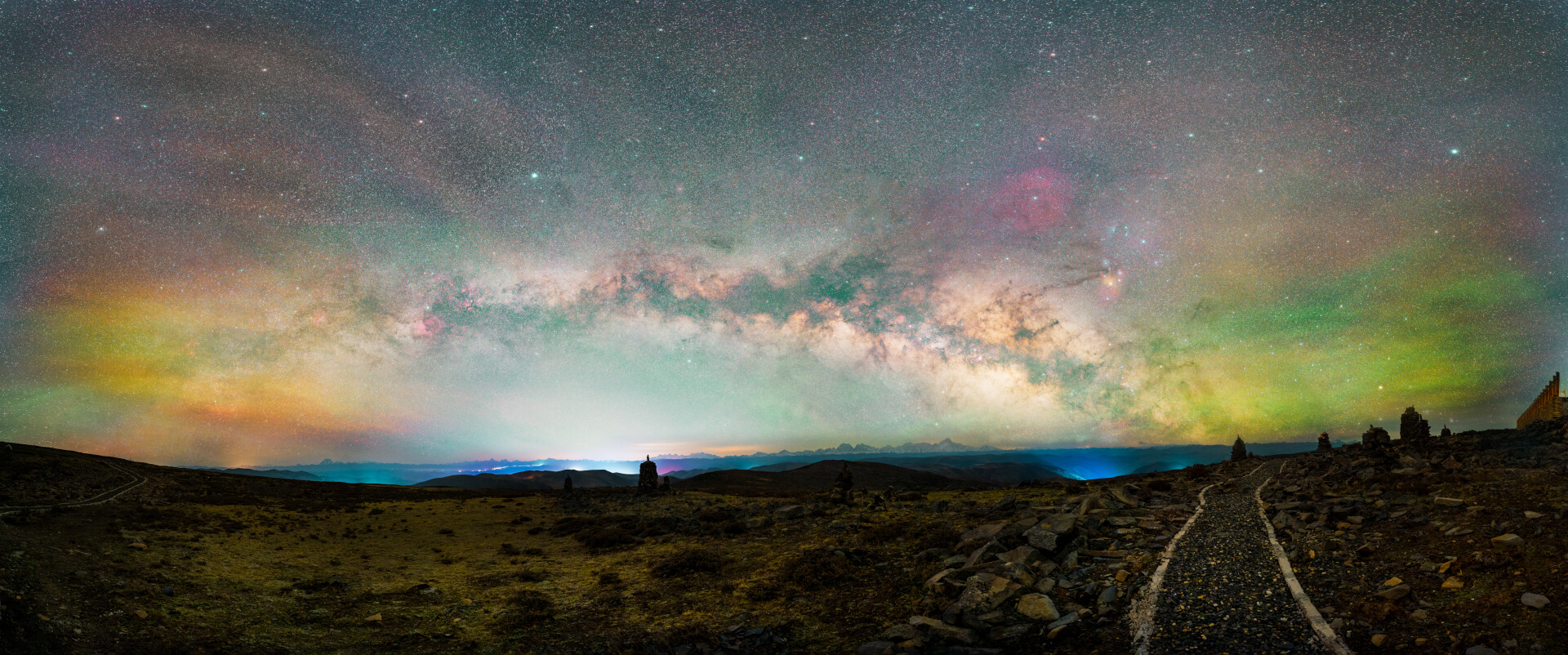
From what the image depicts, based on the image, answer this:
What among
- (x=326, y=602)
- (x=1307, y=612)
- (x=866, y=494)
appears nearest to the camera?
(x=1307, y=612)

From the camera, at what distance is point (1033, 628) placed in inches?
436

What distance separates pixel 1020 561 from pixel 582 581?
15.0 metres

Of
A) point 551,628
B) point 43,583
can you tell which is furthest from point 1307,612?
point 43,583

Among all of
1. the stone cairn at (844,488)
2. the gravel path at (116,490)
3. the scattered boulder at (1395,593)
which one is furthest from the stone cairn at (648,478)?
the scattered boulder at (1395,593)

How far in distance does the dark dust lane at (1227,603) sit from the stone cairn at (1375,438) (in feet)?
86.2

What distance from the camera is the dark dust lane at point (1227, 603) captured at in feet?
29.9

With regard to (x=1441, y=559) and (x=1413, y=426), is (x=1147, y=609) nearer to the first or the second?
(x=1441, y=559)

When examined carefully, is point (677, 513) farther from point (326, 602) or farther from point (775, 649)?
point (775, 649)

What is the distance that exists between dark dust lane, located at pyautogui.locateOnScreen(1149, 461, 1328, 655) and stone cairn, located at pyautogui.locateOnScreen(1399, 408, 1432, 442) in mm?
47580

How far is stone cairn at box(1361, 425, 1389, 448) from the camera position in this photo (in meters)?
33.3

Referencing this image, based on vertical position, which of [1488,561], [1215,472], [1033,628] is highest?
[1488,561]

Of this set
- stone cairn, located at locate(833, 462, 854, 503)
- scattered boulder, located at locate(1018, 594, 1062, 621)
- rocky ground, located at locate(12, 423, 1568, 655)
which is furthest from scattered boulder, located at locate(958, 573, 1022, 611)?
stone cairn, located at locate(833, 462, 854, 503)

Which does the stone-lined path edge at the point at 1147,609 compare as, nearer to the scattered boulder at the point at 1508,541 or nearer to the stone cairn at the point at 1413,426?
the scattered boulder at the point at 1508,541

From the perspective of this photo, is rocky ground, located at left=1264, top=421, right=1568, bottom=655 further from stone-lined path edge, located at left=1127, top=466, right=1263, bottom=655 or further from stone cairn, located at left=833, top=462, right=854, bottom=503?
stone cairn, located at left=833, top=462, right=854, bottom=503
